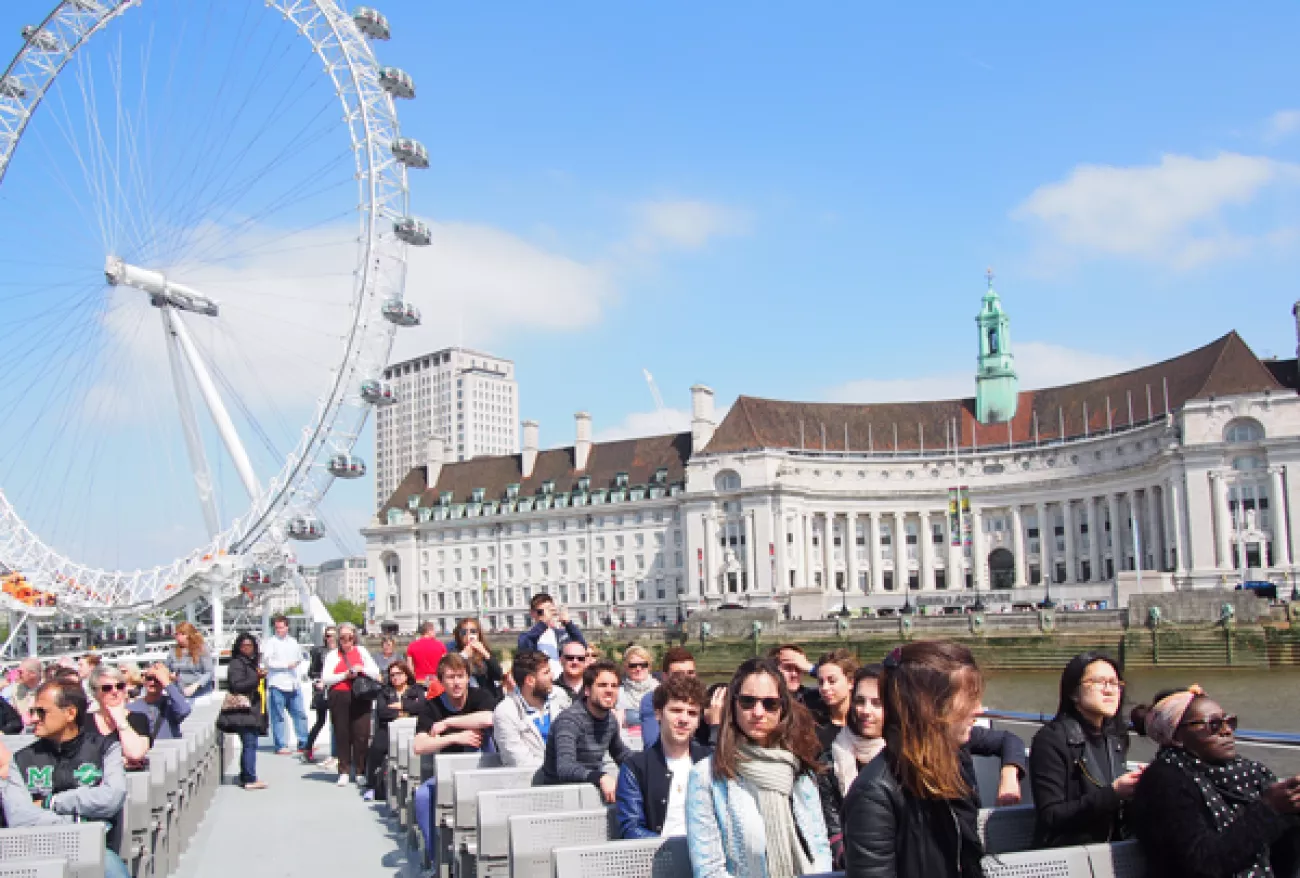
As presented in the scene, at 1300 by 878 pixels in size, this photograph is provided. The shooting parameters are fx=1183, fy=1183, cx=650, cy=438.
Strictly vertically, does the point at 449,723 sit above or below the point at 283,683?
above

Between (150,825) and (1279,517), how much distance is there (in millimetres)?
82462

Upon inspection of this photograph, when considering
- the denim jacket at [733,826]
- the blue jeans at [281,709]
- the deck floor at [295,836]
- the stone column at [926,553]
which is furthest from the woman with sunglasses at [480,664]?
the stone column at [926,553]

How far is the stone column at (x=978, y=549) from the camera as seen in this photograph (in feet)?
327

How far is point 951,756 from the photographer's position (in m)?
4.36

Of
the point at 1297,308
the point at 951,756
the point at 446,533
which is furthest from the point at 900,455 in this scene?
the point at 951,756

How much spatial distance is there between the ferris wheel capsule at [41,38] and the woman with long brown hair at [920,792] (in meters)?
41.4

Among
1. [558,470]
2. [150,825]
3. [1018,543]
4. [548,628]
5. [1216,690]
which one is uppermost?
[558,470]

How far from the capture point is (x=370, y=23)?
37719 millimetres

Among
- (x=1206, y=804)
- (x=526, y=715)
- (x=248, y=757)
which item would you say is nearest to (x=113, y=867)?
(x=526, y=715)

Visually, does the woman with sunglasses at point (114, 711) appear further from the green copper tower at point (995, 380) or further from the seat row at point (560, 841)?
→ the green copper tower at point (995, 380)

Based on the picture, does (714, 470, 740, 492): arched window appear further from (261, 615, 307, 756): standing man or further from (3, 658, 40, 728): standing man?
(3, 658, 40, 728): standing man

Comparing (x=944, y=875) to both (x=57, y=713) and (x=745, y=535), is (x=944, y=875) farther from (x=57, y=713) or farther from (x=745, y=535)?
(x=745, y=535)

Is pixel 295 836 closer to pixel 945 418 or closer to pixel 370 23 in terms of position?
pixel 370 23

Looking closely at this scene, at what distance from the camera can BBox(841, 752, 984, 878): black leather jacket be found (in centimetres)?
436
